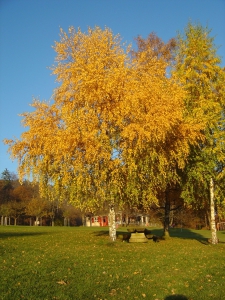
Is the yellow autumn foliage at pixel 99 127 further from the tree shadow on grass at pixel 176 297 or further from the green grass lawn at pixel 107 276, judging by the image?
the tree shadow on grass at pixel 176 297

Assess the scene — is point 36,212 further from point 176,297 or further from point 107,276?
point 176,297

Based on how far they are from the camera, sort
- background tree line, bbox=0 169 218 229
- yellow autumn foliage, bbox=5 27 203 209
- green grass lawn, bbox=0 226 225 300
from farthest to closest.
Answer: background tree line, bbox=0 169 218 229, yellow autumn foliage, bbox=5 27 203 209, green grass lawn, bbox=0 226 225 300

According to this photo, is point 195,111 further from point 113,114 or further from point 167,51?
point 167,51

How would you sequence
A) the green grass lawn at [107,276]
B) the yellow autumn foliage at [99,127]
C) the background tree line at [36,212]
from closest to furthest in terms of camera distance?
the green grass lawn at [107,276], the yellow autumn foliage at [99,127], the background tree line at [36,212]

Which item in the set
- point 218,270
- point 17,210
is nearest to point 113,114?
point 218,270

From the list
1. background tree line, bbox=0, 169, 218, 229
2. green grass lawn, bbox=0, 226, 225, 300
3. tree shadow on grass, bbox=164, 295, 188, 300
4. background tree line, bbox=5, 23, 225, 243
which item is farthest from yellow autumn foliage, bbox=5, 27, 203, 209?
background tree line, bbox=0, 169, 218, 229

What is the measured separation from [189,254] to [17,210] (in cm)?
6002

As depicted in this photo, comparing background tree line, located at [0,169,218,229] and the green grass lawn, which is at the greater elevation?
background tree line, located at [0,169,218,229]

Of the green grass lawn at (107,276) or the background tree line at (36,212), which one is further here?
the background tree line at (36,212)

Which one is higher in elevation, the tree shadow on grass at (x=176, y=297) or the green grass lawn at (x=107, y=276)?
the green grass lawn at (x=107, y=276)

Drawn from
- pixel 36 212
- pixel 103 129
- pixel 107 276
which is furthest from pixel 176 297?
pixel 36 212

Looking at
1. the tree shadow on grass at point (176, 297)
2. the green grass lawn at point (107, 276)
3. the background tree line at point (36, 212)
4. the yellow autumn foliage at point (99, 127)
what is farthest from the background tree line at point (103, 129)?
the background tree line at point (36, 212)

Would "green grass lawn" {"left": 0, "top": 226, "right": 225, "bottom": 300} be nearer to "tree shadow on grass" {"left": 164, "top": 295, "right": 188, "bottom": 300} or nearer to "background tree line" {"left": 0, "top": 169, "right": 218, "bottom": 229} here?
"tree shadow on grass" {"left": 164, "top": 295, "right": 188, "bottom": 300}

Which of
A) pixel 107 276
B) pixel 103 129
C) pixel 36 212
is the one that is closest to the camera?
pixel 107 276
